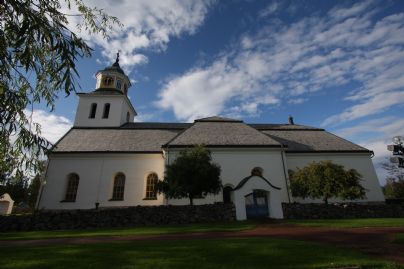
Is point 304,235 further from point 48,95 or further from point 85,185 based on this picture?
point 85,185

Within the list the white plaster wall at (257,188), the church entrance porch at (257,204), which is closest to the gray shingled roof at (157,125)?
the white plaster wall at (257,188)

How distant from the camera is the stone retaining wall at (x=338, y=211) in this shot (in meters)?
18.8

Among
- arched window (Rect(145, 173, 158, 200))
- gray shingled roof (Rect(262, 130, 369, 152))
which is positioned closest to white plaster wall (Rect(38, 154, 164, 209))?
arched window (Rect(145, 173, 158, 200))

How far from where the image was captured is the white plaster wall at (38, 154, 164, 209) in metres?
23.1

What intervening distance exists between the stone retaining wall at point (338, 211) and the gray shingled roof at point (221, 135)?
6.71 meters

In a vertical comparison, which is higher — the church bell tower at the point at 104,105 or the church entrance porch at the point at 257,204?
the church bell tower at the point at 104,105

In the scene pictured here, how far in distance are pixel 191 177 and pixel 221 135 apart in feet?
27.8

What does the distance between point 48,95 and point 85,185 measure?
746 inches

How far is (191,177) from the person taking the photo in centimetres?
1827

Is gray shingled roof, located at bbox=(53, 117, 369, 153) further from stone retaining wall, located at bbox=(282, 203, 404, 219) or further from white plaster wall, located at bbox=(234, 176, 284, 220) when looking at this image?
stone retaining wall, located at bbox=(282, 203, 404, 219)

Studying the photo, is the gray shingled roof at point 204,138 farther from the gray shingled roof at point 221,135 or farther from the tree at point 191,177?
the tree at point 191,177

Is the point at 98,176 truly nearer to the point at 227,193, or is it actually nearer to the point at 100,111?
the point at 100,111

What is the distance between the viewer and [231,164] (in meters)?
23.2

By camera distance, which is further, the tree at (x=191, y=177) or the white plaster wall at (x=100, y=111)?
the white plaster wall at (x=100, y=111)
